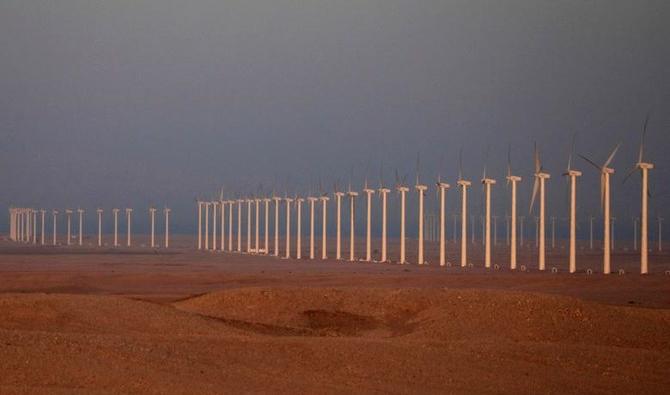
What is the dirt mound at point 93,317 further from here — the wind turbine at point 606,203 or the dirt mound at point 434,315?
the wind turbine at point 606,203

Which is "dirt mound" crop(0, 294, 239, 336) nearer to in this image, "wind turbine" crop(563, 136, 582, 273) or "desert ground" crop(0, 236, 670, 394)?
"desert ground" crop(0, 236, 670, 394)

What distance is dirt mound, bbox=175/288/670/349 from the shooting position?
3241cm

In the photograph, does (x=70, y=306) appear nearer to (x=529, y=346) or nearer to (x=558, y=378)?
(x=529, y=346)

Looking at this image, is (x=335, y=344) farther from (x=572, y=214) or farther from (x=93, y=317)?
(x=572, y=214)

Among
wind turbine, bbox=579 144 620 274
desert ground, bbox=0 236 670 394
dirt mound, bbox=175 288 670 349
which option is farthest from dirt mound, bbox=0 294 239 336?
wind turbine, bbox=579 144 620 274

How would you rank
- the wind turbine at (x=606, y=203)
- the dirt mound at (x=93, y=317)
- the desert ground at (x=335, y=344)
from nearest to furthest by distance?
the desert ground at (x=335, y=344) < the dirt mound at (x=93, y=317) < the wind turbine at (x=606, y=203)

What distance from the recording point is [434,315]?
117 ft

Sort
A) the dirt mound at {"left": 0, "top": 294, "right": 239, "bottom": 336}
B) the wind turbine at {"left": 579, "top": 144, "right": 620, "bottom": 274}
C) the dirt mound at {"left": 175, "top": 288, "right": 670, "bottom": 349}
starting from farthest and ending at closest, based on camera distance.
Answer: the wind turbine at {"left": 579, "top": 144, "right": 620, "bottom": 274} → the dirt mound at {"left": 0, "top": 294, "right": 239, "bottom": 336} → the dirt mound at {"left": 175, "top": 288, "right": 670, "bottom": 349}

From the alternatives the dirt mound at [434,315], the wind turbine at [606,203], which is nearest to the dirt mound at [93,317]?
the dirt mound at [434,315]

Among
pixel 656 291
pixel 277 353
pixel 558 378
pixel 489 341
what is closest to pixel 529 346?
pixel 489 341

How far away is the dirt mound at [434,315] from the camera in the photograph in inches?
1276

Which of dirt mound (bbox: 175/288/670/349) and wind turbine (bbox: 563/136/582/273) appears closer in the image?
dirt mound (bbox: 175/288/670/349)

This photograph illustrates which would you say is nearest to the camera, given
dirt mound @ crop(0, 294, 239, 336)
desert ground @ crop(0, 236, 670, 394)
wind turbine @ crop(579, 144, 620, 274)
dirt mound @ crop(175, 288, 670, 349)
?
desert ground @ crop(0, 236, 670, 394)

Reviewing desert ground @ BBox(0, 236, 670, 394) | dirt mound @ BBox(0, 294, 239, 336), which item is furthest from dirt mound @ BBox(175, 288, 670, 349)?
dirt mound @ BBox(0, 294, 239, 336)
